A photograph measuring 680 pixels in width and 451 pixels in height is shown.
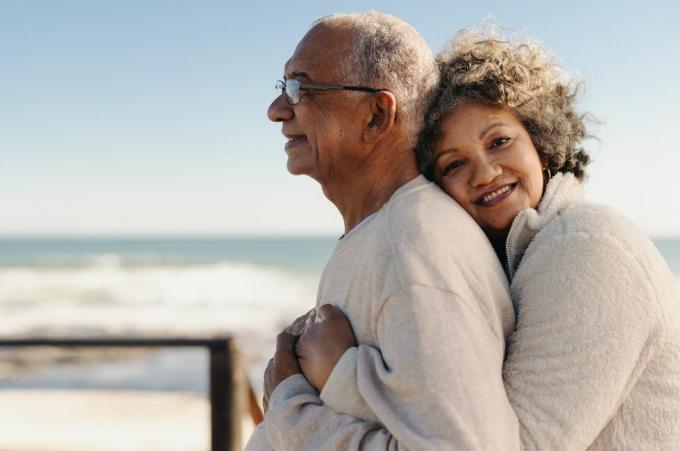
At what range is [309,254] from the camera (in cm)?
4175

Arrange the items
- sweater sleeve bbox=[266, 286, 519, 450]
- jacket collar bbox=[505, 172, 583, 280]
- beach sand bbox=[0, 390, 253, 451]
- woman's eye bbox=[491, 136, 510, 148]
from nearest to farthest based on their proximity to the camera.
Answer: sweater sleeve bbox=[266, 286, 519, 450], jacket collar bbox=[505, 172, 583, 280], woman's eye bbox=[491, 136, 510, 148], beach sand bbox=[0, 390, 253, 451]

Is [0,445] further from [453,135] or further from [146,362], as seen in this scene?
[453,135]

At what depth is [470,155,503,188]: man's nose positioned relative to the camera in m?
1.58

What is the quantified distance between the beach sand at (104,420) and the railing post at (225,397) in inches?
138

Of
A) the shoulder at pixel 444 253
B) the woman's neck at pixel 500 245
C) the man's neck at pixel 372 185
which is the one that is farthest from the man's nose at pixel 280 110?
the woman's neck at pixel 500 245

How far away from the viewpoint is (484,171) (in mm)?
1579

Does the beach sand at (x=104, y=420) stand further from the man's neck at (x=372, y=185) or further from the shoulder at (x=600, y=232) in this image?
the shoulder at (x=600, y=232)

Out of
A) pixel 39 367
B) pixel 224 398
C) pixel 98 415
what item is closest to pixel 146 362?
pixel 39 367

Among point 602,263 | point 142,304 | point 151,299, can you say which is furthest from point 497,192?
point 151,299

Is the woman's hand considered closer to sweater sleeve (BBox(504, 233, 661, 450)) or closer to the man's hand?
the man's hand

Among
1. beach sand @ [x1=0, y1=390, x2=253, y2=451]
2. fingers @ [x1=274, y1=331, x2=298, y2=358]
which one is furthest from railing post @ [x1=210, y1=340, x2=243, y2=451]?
beach sand @ [x1=0, y1=390, x2=253, y2=451]

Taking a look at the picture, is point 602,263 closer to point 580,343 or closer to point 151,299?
point 580,343

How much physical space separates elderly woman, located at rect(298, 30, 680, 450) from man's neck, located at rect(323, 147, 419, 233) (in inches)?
1.8

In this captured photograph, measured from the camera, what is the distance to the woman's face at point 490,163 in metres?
1.60
